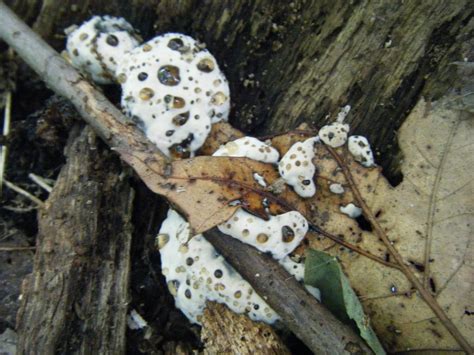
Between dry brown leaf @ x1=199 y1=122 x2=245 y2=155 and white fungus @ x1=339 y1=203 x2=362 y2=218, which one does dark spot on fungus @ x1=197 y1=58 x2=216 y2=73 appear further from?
white fungus @ x1=339 y1=203 x2=362 y2=218

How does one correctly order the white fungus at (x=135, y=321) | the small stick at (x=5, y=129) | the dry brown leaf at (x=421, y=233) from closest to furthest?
the dry brown leaf at (x=421, y=233) < the white fungus at (x=135, y=321) < the small stick at (x=5, y=129)

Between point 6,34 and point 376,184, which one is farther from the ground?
point 376,184

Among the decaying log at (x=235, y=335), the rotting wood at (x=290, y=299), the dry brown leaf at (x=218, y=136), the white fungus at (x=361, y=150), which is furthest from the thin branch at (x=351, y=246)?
the dry brown leaf at (x=218, y=136)

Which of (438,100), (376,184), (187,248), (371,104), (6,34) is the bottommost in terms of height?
(187,248)

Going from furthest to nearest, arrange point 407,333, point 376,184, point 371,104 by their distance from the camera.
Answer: point 371,104
point 376,184
point 407,333

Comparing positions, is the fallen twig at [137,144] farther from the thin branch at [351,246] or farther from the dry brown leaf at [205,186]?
the thin branch at [351,246]

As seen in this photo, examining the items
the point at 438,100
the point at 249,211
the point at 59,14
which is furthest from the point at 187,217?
the point at 59,14

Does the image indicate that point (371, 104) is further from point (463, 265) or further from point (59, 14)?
point (59, 14)
